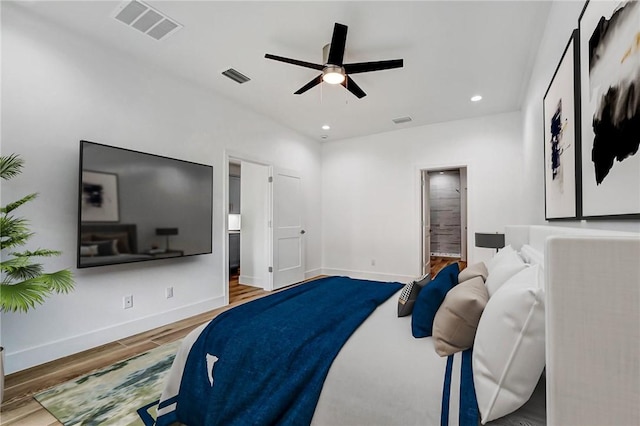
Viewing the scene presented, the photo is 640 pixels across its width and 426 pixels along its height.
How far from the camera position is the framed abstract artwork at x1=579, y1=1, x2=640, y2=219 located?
3.14 feet

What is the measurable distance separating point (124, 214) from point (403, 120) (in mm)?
4188

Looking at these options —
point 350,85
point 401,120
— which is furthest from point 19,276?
point 401,120

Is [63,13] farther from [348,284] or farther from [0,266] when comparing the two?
[348,284]

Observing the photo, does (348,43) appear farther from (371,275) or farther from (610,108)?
Result: (371,275)

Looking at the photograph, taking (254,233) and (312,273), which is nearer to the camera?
(254,233)

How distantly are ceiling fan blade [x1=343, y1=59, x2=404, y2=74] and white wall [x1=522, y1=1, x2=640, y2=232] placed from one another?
1104mm

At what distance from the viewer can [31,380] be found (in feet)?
7.04

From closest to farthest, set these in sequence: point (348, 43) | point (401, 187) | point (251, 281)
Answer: point (348, 43) < point (251, 281) < point (401, 187)

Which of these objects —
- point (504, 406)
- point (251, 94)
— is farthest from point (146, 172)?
point (504, 406)

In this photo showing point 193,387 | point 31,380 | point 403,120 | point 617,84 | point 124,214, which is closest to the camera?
point 617,84

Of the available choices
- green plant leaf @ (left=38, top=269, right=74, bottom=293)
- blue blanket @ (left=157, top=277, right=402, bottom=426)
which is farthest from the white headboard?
green plant leaf @ (left=38, top=269, right=74, bottom=293)

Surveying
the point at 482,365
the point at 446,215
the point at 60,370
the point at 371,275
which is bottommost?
the point at 60,370

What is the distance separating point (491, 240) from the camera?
3.53 meters

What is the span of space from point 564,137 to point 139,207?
351 cm
